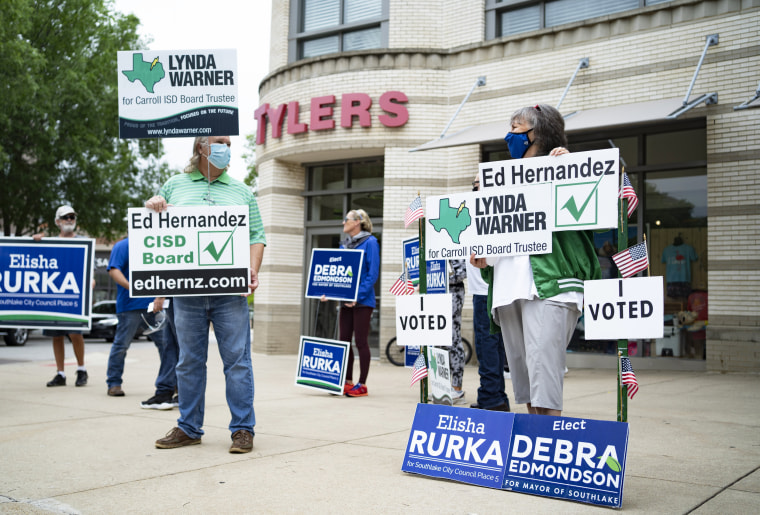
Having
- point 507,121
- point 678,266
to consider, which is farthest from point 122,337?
point 678,266

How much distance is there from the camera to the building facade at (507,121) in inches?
430

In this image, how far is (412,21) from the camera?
46.5ft

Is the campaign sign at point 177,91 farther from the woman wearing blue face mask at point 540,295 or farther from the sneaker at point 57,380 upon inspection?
the sneaker at point 57,380

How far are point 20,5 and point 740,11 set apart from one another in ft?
58.9

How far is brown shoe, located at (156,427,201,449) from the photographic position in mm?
4883

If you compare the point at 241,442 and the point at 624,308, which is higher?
the point at 624,308

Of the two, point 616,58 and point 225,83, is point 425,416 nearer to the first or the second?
point 225,83

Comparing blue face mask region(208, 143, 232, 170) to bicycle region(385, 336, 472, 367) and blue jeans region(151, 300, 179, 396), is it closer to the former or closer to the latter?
blue jeans region(151, 300, 179, 396)

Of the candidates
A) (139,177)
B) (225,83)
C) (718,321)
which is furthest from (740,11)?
(139,177)

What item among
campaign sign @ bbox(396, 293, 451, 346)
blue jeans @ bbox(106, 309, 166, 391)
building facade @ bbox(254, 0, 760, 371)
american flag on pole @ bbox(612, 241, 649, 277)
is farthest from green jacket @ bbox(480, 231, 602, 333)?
building facade @ bbox(254, 0, 760, 371)

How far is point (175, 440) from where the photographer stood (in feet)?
16.1

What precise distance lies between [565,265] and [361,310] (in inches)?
180

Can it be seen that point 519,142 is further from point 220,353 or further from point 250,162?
point 250,162

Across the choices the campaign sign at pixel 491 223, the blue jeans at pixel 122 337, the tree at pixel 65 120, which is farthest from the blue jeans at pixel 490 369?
the tree at pixel 65 120
